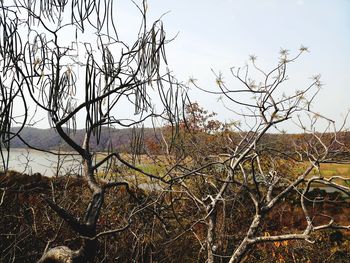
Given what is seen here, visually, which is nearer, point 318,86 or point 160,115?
point 160,115

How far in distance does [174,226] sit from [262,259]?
2.11 m

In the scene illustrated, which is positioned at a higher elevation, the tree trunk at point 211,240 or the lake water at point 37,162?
the lake water at point 37,162

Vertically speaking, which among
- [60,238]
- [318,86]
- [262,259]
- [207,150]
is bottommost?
[262,259]

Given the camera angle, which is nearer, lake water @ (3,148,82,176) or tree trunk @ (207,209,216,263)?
tree trunk @ (207,209,216,263)

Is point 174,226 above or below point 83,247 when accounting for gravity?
below

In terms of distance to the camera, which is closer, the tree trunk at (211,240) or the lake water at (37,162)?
the tree trunk at (211,240)

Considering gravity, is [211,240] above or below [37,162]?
below

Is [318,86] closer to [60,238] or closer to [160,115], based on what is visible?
[160,115]

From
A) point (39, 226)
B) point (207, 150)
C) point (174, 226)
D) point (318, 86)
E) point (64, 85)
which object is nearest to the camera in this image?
point (64, 85)

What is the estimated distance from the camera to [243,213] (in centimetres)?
850

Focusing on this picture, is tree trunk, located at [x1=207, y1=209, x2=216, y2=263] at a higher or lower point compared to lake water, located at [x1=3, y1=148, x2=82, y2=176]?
lower

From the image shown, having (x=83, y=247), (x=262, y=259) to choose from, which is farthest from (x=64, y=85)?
(x=262, y=259)

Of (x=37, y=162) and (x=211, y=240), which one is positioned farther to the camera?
(x=37, y=162)

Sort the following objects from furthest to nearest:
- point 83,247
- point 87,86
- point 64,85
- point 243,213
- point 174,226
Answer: point 243,213 < point 174,226 < point 83,247 < point 64,85 < point 87,86
